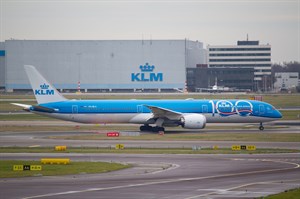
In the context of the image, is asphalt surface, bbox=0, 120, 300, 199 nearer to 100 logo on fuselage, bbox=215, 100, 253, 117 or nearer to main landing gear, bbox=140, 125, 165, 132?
main landing gear, bbox=140, 125, 165, 132

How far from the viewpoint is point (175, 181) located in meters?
32.8

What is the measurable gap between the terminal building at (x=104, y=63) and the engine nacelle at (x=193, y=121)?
381 ft

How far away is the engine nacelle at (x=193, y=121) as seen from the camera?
6619 centimetres

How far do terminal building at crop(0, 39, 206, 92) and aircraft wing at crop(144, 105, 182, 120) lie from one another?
4541 inches

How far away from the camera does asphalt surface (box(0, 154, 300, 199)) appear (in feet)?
94.3

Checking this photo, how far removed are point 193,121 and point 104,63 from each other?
11975cm

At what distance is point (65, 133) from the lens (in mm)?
66438

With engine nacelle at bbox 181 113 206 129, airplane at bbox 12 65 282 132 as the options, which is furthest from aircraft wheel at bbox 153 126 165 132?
engine nacelle at bbox 181 113 206 129

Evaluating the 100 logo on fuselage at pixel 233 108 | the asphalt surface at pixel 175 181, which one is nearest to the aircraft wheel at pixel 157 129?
the 100 logo on fuselage at pixel 233 108

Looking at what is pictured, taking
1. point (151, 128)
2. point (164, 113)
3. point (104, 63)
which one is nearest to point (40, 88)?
point (151, 128)

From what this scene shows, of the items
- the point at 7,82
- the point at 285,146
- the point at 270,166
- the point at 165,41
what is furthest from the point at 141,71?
the point at 270,166

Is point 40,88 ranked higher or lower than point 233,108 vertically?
higher

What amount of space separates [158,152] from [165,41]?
139138mm

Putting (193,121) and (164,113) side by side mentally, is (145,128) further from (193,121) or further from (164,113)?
(193,121)
